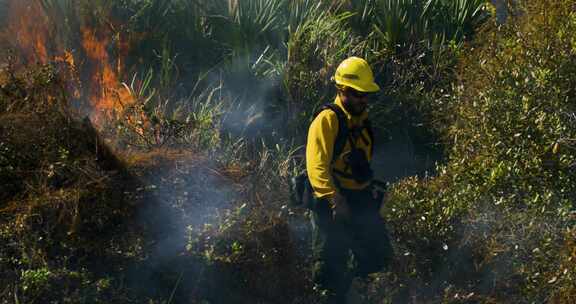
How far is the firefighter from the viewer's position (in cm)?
508

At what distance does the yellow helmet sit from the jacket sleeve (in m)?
0.24

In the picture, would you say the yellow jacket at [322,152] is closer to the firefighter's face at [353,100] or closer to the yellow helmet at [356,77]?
the firefighter's face at [353,100]

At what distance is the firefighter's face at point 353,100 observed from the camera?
16.9ft

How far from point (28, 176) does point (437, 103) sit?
3780mm

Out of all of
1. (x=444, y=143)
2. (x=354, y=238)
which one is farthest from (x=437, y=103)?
(x=354, y=238)

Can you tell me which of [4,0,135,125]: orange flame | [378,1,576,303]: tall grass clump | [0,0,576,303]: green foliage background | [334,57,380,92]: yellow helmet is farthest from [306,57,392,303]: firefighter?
[4,0,135,125]: orange flame

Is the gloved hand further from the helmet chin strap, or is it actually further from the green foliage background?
the green foliage background

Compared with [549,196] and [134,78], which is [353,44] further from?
[549,196]

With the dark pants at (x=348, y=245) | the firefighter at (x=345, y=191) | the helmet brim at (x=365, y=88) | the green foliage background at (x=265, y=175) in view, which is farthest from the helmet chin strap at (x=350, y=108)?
the green foliage background at (x=265, y=175)

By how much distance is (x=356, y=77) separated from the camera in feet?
16.9

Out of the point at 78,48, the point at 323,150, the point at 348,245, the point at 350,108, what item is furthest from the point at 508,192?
the point at 78,48

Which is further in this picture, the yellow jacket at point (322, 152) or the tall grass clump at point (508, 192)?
the tall grass clump at point (508, 192)

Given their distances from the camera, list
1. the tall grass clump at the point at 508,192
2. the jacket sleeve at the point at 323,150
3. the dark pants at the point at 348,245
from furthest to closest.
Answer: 1. the tall grass clump at the point at 508,192
2. the dark pants at the point at 348,245
3. the jacket sleeve at the point at 323,150

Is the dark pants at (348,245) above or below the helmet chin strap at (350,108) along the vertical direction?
below
